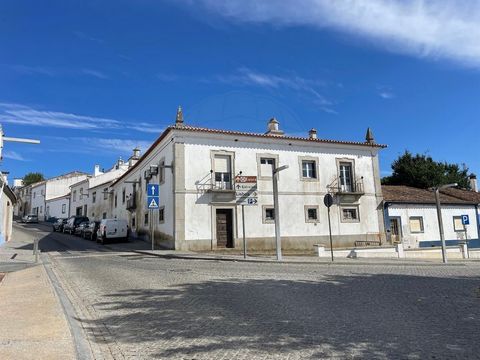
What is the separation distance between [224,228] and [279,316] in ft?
54.2

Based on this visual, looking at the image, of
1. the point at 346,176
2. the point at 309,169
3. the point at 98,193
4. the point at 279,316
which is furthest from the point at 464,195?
the point at 98,193

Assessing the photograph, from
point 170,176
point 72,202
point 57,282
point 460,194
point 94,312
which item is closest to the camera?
point 94,312

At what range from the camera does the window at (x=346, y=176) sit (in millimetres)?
26609

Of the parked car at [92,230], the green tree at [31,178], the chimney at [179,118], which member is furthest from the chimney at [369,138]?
the green tree at [31,178]

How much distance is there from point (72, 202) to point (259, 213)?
3910 cm

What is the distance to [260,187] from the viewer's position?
2405 centimetres

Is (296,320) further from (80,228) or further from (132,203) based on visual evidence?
(80,228)

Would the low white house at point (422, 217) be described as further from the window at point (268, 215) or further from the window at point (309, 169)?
the window at point (268, 215)

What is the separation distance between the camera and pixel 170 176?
2309 cm

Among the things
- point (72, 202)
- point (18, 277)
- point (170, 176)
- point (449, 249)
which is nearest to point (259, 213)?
point (170, 176)

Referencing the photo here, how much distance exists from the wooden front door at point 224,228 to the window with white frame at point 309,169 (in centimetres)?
569

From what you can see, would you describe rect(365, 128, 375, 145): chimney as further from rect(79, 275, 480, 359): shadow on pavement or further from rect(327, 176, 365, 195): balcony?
rect(79, 275, 480, 359): shadow on pavement

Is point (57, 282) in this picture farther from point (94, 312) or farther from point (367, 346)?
point (367, 346)

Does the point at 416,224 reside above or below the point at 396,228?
above
